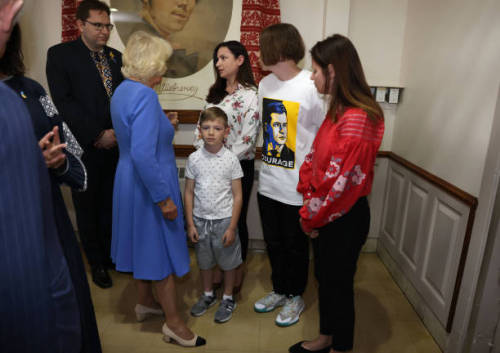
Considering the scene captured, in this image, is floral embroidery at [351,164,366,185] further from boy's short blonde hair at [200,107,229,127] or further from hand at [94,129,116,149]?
hand at [94,129,116,149]

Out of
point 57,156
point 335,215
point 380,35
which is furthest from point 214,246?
point 380,35

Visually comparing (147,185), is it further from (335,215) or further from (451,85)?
(451,85)

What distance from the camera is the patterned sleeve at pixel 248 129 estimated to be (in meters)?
2.00


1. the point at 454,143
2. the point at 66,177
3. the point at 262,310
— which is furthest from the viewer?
the point at 262,310

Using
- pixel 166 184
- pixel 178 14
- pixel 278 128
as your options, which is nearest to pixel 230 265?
pixel 166 184

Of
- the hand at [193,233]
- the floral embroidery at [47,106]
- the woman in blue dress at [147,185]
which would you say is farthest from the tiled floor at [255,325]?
the floral embroidery at [47,106]

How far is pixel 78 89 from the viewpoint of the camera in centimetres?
223

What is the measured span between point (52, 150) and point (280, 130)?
1.15 meters

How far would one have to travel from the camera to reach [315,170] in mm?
1538

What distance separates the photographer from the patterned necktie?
2264mm

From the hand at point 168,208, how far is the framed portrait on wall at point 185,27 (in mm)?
1357

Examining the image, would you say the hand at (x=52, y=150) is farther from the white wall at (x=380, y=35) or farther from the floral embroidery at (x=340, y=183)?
the white wall at (x=380, y=35)

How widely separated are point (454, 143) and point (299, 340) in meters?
1.42

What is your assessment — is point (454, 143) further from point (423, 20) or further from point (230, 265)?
point (230, 265)
